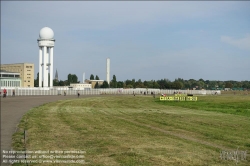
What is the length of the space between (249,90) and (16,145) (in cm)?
1031

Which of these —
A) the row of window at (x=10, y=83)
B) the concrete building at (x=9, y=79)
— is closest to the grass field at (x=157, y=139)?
the row of window at (x=10, y=83)

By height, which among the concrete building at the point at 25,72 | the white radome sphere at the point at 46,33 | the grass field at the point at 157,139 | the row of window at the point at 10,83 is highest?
the white radome sphere at the point at 46,33

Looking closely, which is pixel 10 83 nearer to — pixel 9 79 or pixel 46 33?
pixel 9 79

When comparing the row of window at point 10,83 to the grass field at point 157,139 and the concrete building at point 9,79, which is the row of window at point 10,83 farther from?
the grass field at point 157,139

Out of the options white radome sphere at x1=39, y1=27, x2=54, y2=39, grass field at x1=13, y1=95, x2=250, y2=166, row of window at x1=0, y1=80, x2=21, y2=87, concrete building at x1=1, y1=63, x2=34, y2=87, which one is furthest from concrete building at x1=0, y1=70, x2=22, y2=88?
grass field at x1=13, y1=95, x2=250, y2=166

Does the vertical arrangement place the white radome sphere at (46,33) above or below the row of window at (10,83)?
above

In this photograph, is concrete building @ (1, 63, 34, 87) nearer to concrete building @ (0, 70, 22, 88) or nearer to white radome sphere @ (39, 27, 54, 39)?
concrete building @ (0, 70, 22, 88)

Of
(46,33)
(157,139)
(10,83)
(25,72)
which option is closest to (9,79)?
(10,83)

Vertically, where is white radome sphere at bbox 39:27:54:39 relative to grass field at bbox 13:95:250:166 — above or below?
above

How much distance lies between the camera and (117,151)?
40.4ft

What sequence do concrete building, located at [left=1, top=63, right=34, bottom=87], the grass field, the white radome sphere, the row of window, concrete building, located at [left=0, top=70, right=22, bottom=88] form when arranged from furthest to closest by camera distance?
concrete building, located at [left=1, top=63, right=34, bottom=87]
the white radome sphere
concrete building, located at [left=0, top=70, right=22, bottom=88]
the row of window
the grass field

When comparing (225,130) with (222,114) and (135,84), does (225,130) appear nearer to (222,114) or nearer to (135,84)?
(222,114)

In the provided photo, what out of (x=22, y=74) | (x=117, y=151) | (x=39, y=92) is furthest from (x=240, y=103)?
(x=22, y=74)

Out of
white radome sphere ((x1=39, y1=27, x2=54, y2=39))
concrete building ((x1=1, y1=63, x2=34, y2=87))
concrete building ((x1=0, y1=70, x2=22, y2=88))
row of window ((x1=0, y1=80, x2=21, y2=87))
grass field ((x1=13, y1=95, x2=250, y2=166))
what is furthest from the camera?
concrete building ((x1=1, y1=63, x2=34, y2=87))
